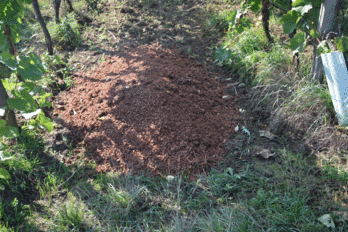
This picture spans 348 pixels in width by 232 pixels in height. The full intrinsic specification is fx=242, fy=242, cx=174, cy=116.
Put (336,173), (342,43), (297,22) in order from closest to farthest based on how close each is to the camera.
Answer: (336,173) → (342,43) → (297,22)

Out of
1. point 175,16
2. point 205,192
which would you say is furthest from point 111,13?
point 205,192

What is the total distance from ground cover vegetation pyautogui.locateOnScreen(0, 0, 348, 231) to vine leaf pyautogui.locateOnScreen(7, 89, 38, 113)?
3 centimetres

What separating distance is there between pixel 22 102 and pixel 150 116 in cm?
126

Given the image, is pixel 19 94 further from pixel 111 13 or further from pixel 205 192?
pixel 111 13

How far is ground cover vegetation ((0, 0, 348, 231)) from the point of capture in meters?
1.93

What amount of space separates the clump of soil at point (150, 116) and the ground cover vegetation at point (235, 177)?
14 cm

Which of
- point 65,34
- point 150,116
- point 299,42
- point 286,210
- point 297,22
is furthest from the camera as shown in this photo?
point 65,34

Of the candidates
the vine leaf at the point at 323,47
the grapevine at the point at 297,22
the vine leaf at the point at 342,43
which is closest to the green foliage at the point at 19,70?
the grapevine at the point at 297,22

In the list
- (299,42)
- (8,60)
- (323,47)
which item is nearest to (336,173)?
(323,47)

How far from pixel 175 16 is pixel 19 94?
3.56m

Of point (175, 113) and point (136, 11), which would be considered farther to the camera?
point (136, 11)

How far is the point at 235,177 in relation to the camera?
87.7 inches

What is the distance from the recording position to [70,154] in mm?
2705

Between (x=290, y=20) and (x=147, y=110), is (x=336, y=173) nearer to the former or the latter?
(x=290, y=20)
